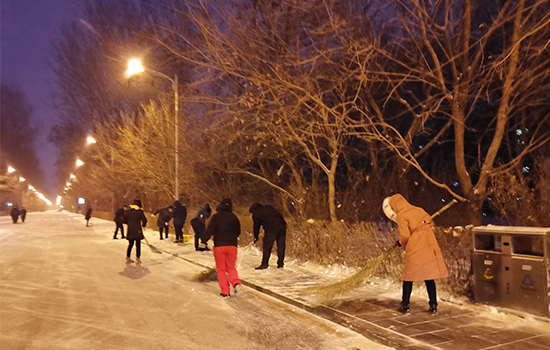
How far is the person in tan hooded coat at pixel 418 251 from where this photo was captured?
6.63 m

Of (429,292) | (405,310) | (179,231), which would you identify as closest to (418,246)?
(429,292)

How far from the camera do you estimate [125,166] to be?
24.0 m

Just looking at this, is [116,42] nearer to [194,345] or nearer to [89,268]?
[89,268]

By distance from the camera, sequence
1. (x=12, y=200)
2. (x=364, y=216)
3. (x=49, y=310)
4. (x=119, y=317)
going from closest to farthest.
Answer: (x=119, y=317) → (x=49, y=310) → (x=364, y=216) → (x=12, y=200)

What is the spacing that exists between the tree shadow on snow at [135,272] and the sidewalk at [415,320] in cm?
304

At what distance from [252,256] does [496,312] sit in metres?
8.53

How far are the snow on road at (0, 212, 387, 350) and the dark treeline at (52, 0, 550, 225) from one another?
452 cm

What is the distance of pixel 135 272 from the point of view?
38.8 ft

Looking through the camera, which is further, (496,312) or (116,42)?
→ (116,42)

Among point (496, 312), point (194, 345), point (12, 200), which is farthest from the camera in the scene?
point (12, 200)

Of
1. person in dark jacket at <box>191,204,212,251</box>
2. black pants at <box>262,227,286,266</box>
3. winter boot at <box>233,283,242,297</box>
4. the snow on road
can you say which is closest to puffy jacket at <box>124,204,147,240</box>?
the snow on road

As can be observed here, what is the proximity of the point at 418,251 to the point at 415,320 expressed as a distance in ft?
3.17

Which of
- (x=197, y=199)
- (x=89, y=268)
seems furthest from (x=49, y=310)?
(x=197, y=199)

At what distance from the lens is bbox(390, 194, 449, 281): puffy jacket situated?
662cm
